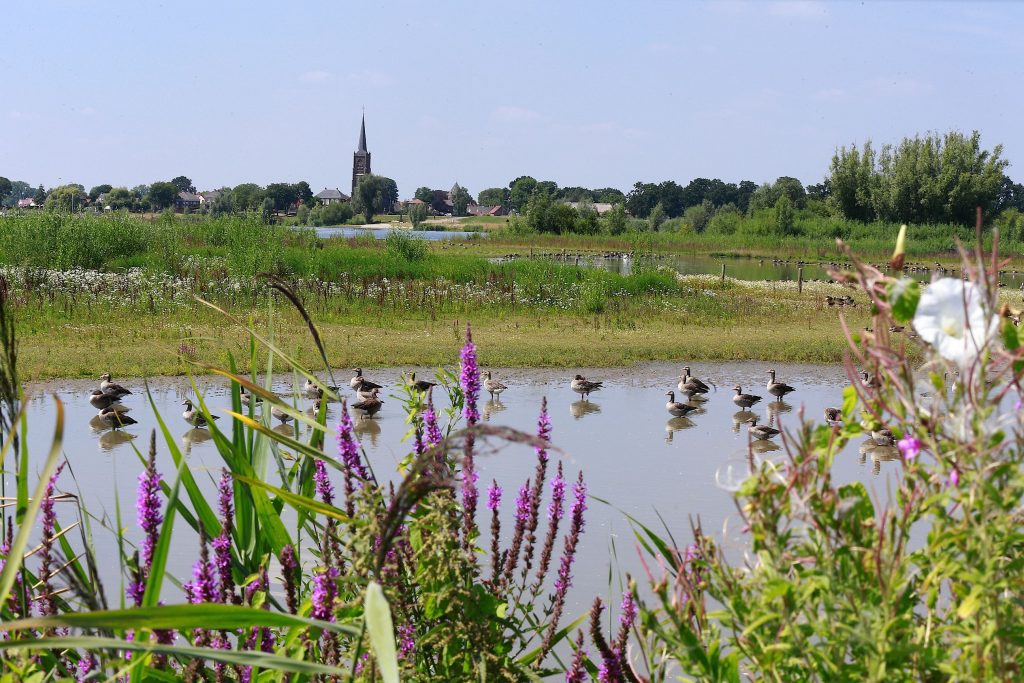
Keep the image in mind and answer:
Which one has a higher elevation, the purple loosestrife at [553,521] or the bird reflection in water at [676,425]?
the purple loosestrife at [553,521]

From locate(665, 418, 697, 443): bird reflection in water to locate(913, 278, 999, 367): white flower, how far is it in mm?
8750

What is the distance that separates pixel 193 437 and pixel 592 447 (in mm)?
3664

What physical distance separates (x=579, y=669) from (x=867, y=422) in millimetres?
1287

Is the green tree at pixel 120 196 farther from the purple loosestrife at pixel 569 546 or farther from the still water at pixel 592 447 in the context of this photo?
the purple loosestrife at pixel 569 546

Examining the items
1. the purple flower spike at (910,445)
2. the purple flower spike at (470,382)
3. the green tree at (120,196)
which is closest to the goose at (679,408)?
the purple flower spike at (470,382)

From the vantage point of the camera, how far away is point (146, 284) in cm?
1942

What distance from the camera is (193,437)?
32.2 ft

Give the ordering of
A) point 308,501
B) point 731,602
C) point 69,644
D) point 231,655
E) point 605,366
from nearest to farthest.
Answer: point 69,644 < point 231,655 < point 731,602 < point 308,501 < point 605,366

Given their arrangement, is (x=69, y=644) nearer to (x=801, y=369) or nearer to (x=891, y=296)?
(x=891, y=296)

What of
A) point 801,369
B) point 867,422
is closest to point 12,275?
point 801,369

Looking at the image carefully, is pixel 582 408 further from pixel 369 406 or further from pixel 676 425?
pixel 369 406

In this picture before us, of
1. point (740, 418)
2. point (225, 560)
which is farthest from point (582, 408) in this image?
point (225, 560)

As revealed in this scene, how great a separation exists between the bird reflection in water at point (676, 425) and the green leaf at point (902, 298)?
8778 mm

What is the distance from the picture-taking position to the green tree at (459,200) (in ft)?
529
